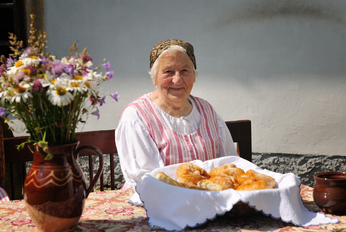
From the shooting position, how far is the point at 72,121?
1.13 metres

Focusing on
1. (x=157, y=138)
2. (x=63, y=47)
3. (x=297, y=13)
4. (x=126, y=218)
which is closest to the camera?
(x=126, y=218)

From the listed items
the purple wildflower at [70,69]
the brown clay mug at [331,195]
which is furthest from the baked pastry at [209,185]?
the purple wildflower at [70,69]

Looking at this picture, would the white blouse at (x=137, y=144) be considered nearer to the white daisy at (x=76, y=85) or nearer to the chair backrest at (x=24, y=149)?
the chair backrest at (x=24, y=149)

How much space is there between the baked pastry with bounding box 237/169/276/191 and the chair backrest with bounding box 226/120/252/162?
1180 millimetres

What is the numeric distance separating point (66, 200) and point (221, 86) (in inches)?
94.4

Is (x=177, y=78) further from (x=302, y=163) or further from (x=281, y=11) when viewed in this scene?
(x=302, y=163)

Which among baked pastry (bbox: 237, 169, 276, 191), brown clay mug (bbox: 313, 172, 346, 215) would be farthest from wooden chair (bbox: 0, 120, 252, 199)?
brown clay mug (bbox: 313, 172, 346, 215)

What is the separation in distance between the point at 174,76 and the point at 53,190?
1206mm

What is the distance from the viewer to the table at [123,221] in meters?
1.18

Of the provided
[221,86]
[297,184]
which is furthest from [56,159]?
[221,86]

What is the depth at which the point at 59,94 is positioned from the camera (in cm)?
103

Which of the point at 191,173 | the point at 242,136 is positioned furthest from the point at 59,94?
the point at 242,136

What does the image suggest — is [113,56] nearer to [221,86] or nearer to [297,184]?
[221,86]

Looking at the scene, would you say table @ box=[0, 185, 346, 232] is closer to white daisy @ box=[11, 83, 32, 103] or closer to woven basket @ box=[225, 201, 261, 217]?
woven basket @ box=[225, 201, 261, 217]
